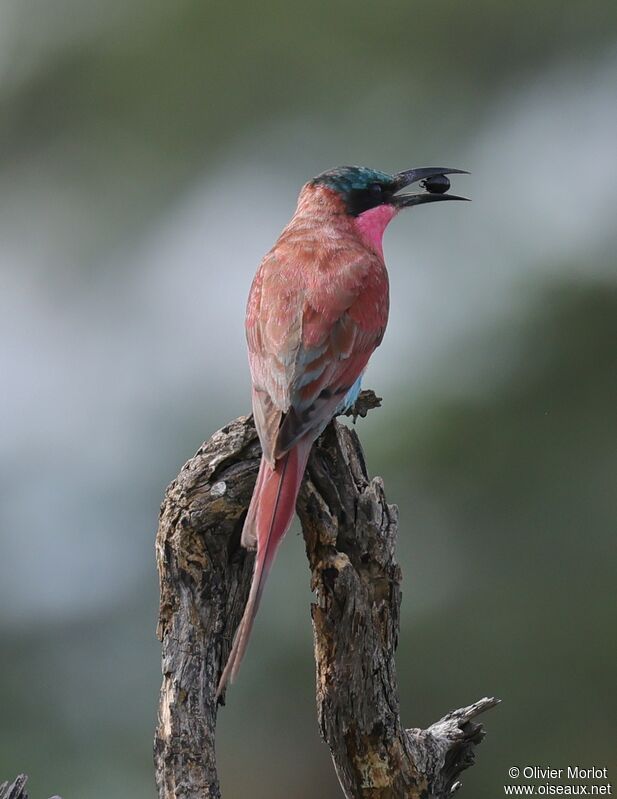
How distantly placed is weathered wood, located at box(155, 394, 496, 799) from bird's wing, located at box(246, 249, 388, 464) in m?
0.10

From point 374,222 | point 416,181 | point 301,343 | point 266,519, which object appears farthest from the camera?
point 416,181

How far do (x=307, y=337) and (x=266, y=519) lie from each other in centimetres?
51

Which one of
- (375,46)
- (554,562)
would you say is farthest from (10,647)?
(375,46)

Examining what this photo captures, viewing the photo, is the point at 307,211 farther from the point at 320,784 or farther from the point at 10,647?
the point at 10,647

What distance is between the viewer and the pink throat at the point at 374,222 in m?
3.31

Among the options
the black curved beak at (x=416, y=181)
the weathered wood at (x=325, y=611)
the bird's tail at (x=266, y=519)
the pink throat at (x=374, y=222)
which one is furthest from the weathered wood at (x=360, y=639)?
the black curved beak at (x=416, y=181)

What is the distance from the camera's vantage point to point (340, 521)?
7.77ft

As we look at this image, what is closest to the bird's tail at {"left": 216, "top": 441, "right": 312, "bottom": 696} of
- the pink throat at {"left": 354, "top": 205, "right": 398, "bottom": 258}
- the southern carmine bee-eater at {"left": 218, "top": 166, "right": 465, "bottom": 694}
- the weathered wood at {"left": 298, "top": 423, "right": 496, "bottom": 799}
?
the southern carmine bee-eater at {"left": 218, "top": 166, "right": 465, "bottom": 694}

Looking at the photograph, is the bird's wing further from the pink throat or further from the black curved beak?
the black curved beak

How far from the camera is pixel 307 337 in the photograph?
2557 mm

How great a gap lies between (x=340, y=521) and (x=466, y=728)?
545 mm

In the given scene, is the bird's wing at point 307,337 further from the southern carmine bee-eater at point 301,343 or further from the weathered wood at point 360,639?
the weathered wood at point 360,639

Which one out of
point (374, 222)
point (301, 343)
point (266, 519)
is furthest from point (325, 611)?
point (374, 222)

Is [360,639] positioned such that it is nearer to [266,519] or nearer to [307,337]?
[266,519]
